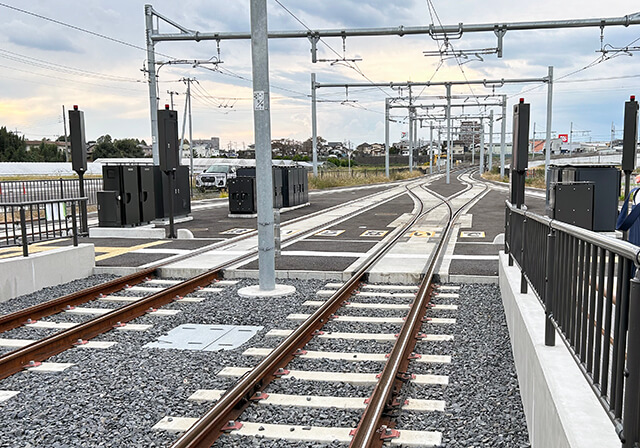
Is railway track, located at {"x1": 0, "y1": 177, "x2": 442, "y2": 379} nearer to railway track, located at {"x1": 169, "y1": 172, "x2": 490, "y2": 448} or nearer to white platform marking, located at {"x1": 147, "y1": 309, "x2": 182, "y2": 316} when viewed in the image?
white platform marking, located at {"x1": 147, "y1": 309, "x2": 182, "y2": 316}

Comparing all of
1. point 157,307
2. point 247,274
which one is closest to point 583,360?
point 157,307

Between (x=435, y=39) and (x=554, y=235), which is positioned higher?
(x=435, y=39)

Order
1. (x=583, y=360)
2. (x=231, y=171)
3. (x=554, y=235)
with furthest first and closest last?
1. (x=231, y=171)
2. (x=554, y=235)
3. (x=583, y=360)

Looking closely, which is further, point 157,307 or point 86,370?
point 157,307

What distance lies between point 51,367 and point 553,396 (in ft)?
16.5

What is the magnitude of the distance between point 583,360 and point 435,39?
18.9 m

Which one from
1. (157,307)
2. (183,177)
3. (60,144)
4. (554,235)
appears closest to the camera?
(554,235)

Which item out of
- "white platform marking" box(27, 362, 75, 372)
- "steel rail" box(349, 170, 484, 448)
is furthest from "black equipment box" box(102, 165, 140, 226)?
"white platform marking" box(27, 362, 75, 372)

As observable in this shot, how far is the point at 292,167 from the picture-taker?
81.9 ft

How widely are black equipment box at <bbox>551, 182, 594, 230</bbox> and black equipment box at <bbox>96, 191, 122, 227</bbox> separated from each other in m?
11.5

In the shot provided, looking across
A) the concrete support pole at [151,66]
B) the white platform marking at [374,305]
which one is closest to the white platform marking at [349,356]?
the white platform marking at [374,305]

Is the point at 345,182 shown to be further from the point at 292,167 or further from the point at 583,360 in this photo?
A: the point at 583,360

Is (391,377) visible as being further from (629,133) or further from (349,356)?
(629,133)

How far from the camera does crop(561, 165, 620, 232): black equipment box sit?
527 inches
